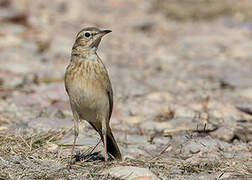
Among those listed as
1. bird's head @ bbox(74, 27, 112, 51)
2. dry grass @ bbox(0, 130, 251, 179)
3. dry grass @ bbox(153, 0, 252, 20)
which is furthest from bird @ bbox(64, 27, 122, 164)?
dry grass @ bbox(153, 0, 252, 20)

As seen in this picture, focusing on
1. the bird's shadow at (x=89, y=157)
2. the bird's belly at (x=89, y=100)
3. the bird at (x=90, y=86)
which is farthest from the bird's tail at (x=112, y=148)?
the bird's belly at (x=89, y=100)

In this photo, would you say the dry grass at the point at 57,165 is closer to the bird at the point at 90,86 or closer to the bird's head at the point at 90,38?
the bird at the point at 90,86

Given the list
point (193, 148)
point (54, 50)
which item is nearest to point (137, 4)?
point (54, 50)

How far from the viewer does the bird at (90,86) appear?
17.1 ft

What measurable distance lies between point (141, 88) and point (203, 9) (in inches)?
246

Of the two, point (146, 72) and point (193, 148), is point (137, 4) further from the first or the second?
point (193, 148)

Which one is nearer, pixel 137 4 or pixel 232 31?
pixel 232 31

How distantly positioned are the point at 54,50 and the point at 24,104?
3.43 metres

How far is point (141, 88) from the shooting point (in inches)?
349

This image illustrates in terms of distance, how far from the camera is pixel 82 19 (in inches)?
552

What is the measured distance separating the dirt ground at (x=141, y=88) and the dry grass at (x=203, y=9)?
0.09 ft

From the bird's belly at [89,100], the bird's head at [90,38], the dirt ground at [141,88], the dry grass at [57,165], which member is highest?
the bird's head at [90,38]

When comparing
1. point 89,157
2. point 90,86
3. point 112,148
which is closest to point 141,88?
point 112,148

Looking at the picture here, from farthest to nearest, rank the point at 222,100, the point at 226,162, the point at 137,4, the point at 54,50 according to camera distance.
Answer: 1. the point at 137,4
2. the point at 54,50
3. the point at 222,100
4. the point at 226,162
